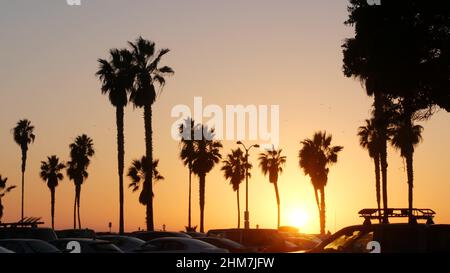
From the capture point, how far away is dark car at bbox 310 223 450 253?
14.6 meters

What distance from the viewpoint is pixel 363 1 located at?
31531mm

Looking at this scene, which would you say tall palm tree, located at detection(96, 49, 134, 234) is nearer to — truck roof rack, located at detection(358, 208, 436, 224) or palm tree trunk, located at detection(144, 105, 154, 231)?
palm tree trunk, located at detection(144, 105, 154, 231)

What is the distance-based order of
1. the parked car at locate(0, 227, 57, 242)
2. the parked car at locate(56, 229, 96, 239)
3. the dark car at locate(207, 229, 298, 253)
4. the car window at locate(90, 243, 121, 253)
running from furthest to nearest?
the parked car at locate(56, 229, 96, 239) < the dark car at locate(207, 229, 298, 253) < the parked car at locate(0, 227, 57, 242) < the car window at locate(90, 243, 121, 253)

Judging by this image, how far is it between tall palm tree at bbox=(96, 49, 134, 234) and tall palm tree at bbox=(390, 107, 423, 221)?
19.4 meters

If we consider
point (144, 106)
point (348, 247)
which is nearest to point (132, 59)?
point (144, 106)

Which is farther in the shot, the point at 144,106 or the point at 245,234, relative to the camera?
the point at 144,106

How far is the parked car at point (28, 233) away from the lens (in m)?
28.4

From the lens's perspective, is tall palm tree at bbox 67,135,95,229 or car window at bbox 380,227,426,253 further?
tall palm tree at bbox 67,135,95,229

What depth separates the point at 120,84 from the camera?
196ft

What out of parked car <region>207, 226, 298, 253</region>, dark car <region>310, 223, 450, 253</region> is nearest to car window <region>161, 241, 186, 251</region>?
parked car <region>207, 226, 298, 253</region>

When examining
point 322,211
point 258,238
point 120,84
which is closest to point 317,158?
point 322,211
